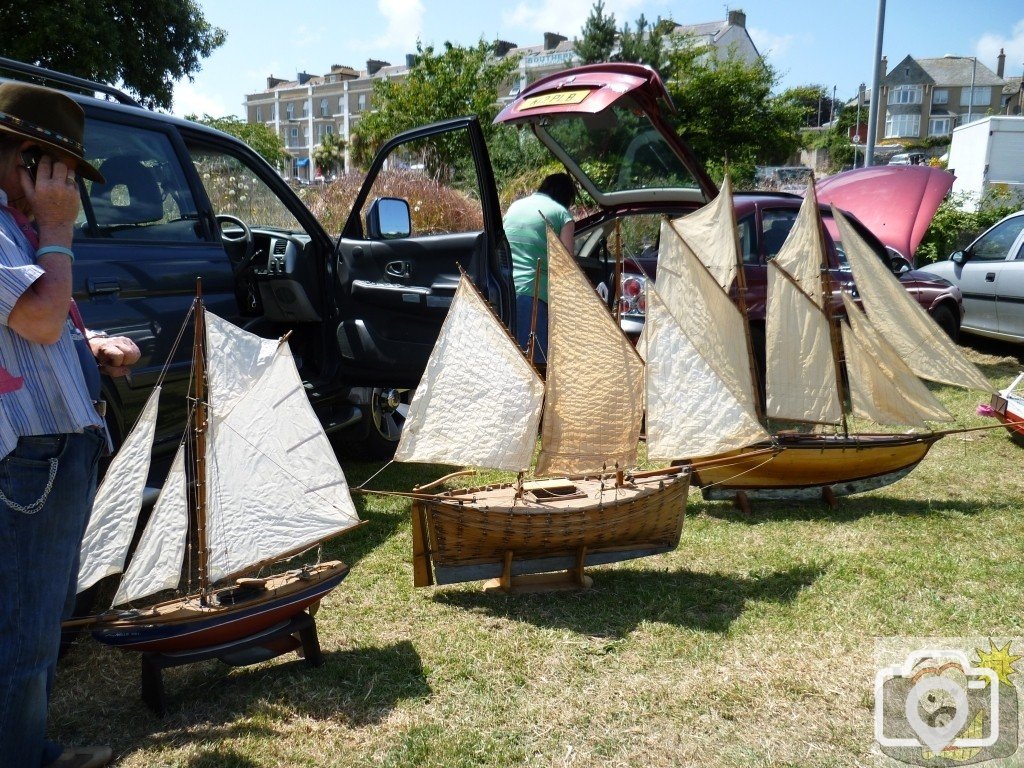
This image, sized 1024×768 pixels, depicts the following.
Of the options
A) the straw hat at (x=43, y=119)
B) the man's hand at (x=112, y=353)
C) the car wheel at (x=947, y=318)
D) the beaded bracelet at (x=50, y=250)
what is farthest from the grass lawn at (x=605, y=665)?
the car wheel at (x=947, y=318)

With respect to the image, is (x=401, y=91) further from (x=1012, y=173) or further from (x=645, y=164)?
(x=645, y=164)

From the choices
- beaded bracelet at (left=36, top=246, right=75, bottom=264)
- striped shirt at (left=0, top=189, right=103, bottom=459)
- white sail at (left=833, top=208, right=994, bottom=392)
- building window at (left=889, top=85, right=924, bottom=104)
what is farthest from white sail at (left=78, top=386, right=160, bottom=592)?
building window at (left=889, top=85, right=924, bottom=104)

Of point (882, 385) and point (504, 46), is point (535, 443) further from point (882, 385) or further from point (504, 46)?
point (504, 46)

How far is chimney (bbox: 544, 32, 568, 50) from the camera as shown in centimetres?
7375

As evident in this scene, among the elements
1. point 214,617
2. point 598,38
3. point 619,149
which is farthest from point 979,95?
point 214,617

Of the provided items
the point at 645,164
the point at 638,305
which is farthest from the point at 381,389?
the point at 645,164

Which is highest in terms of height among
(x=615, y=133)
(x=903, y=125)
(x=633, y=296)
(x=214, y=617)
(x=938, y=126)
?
(x=903, y=125)

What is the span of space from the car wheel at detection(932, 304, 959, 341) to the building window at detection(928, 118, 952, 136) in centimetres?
9321

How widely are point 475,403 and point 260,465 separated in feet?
3.61

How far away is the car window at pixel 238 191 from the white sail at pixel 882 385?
12.6 feet

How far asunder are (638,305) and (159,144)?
14.5ft

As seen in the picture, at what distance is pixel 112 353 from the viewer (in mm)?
2643

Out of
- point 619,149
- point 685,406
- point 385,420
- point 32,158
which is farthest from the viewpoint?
point 619,149

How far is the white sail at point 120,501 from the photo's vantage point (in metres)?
3.13
